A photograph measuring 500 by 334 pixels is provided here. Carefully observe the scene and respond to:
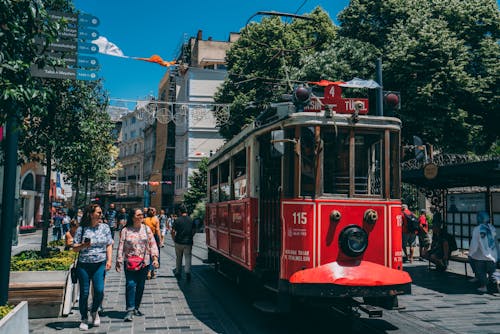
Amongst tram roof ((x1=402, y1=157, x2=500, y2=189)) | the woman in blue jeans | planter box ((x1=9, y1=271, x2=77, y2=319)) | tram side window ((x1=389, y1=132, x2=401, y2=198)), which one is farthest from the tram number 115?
tram roof ((x1=402, y1=157, x2=500, y2=189))

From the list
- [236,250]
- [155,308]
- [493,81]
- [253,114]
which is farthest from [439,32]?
[155,308]

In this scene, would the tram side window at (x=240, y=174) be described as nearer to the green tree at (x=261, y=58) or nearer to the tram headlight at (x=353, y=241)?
the tram headlight at (x=353, y=241)

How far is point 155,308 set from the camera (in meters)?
9.34

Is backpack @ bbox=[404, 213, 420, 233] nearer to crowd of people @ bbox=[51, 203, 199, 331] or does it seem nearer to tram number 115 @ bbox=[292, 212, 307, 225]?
tram number 115 @ bbox=[292, 212, 307, 225]

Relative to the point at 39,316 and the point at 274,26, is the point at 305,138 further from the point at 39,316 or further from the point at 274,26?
the point at 274,26

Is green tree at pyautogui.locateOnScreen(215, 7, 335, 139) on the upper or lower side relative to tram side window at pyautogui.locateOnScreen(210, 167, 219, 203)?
upper

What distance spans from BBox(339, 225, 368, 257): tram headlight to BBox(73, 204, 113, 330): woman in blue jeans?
3.55m

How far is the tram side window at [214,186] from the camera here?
12591 millimetres

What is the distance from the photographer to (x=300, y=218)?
7.28 m

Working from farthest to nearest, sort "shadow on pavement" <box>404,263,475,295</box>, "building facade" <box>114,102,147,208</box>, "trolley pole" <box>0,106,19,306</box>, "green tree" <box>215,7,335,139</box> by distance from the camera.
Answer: "building facade" <box>114,102,147,208</box>
"green tree" <box>215,7,335,139</box>
"shadow on pavement" <box>404,263,475,295</box>
"trolley pole" <box>0,106,19,306</box>

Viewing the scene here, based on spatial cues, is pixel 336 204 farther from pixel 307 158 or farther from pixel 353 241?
pixel 307 158

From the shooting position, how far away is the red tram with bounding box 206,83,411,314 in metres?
6.98

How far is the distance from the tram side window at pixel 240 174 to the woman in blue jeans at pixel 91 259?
2.55 metres

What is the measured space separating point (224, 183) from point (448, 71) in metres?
13.6
